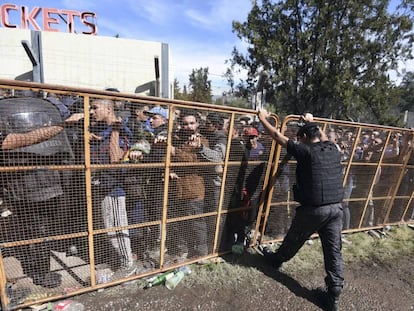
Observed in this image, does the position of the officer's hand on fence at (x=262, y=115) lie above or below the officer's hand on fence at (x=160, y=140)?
above

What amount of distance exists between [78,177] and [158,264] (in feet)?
4.78

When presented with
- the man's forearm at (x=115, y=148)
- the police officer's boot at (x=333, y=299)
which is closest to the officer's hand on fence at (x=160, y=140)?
the man's forearm at (x=115, y=148)

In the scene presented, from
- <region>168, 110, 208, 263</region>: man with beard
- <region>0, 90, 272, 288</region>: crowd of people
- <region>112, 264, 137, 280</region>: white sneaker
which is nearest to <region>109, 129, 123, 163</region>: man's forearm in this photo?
<region>0, 90, 272, 288</region>: crowd of people

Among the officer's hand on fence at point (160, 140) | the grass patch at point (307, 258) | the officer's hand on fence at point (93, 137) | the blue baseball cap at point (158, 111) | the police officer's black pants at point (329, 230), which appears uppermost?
the blue baseball cap at point (158, 111)

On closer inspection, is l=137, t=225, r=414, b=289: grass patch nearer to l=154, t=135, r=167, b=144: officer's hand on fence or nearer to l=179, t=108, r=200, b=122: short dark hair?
l=154, t=135, r=167, b=144: officer's hand on fence

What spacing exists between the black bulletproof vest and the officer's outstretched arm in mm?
317

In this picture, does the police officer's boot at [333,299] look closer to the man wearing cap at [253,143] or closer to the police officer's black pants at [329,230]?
the police officer's black pants at [329,230]

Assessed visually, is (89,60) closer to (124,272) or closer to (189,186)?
(189,186)

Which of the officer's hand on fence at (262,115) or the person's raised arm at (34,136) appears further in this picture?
the officer's hand on fence at (262,115)

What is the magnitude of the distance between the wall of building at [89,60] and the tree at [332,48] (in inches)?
194

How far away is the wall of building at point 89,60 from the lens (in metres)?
13.9

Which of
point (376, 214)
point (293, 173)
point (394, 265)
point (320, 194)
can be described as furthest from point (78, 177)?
point (376, 214)

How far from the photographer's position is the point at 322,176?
3062 mm

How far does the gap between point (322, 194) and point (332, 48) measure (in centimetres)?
1161
